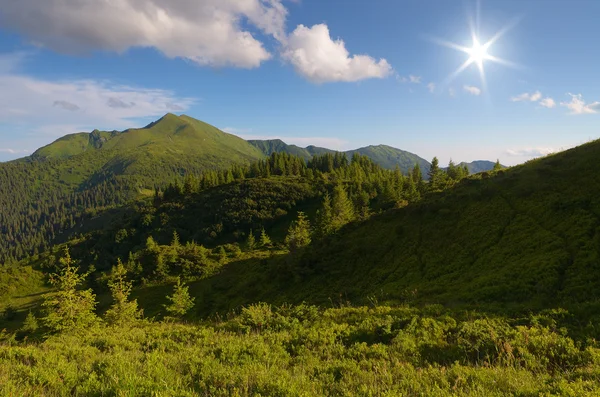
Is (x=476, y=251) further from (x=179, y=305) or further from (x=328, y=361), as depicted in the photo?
(x=179, y=305)

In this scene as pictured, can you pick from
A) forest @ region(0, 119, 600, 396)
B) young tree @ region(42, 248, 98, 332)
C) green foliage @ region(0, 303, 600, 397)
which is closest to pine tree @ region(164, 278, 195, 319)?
forest @ region(0, 119, 600, 396)

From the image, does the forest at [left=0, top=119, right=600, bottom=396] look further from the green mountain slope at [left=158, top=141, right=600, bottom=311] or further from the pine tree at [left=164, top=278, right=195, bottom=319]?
the pine tree at [left=164, top=278, right=195, bottom=319]

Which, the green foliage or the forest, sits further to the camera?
the forest

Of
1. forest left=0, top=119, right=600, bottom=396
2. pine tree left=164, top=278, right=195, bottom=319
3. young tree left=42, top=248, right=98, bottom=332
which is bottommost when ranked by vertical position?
pine tree left=164, top=278, right=195, bottom=319

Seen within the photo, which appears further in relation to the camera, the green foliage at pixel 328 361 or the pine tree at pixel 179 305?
the pine tree at pixel 179 305

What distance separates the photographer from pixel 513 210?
2703 centimetres

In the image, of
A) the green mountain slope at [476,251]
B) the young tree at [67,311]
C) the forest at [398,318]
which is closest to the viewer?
the forest at [398,318]

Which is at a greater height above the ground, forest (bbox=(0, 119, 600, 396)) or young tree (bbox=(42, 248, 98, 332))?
forest (bbox=(0, 119, 600, 396))

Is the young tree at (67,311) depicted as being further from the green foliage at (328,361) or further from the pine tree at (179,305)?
the green foliage at (328,361)

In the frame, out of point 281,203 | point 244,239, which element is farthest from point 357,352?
point 281,203

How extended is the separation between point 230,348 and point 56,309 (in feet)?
106

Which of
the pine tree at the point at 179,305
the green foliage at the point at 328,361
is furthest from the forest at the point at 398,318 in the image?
the pine tree at the point at 179,305

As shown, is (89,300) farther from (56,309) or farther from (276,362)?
(276,362)

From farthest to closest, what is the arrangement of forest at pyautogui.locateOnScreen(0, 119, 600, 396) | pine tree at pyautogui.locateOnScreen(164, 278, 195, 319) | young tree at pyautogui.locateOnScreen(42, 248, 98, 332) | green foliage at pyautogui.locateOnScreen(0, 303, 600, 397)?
1. pine tree at pyautogui.locateOnScreen(164, 278, 195, 319)
2. young tree at pyautogui.locateOnScreen(42, 248, 98, 332)
3. forest at pyautogui.locateOnScreen(0, 119, 600, 396)
4. green foliage at pyautogui.locateOnScreen(0, 303, 600, 397)
